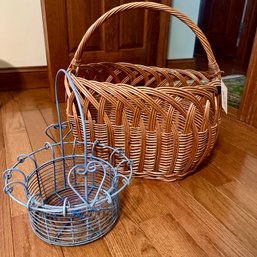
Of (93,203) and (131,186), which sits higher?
(93,203)

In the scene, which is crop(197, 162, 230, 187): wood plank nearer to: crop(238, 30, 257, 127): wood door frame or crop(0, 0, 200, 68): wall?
crop(238, 30, 257, 127): wood door frame

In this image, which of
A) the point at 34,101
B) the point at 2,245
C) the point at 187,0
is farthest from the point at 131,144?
the point at 187,0

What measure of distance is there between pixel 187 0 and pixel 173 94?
130 centimetres

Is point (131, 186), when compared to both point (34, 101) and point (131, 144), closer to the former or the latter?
point (131, 144)

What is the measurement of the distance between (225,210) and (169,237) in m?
0.18

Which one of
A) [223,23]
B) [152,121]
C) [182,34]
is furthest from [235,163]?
[223,23]

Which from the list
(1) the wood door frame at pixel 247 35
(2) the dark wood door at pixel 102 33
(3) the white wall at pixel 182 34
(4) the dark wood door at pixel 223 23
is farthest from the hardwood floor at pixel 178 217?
(4) the dark wood door at pixel 223 23

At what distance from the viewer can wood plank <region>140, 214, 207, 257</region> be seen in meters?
0.55

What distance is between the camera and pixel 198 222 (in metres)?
0.63

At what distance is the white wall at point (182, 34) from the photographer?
1682 millimetres

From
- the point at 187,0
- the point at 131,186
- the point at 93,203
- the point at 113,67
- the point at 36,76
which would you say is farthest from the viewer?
the point at 187,0

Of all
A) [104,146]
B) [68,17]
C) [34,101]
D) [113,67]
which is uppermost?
[68,17]

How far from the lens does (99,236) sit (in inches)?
22.5

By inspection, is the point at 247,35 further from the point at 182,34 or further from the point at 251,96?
the point at 251,96
